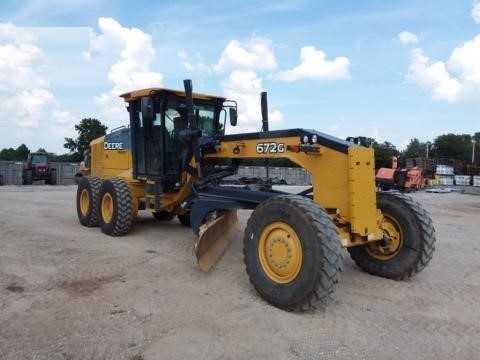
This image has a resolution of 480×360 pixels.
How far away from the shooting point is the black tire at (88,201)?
9859 mm

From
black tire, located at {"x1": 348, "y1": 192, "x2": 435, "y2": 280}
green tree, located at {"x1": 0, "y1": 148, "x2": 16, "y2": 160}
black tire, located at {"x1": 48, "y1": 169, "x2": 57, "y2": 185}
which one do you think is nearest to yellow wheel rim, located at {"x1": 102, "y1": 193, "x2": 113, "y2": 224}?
black tire, located at {"x1": 348, "y1": 192, "x2": 435, "y2": 280}

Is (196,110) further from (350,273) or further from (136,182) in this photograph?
(350,273)

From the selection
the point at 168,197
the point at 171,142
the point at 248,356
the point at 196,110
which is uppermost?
the point at 196,110

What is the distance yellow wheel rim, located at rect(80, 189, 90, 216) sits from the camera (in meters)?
10.2

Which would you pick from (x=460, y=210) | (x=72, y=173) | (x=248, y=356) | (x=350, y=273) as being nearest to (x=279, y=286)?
(x=248, y=356)

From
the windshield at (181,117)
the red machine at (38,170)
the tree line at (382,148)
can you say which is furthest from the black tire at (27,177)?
the windshield at (181,117)

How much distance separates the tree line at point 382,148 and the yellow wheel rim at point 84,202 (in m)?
4.07

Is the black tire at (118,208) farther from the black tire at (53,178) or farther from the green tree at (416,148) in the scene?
the green tree at (416,148)

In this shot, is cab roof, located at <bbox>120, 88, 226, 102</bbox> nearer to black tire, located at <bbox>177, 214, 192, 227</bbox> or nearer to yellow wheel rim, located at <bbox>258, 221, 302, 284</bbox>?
black tire, located at <bbox>177, 214, 192, 227</bbox>

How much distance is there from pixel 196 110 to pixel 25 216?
17.6 feet

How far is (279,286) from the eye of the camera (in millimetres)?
5152

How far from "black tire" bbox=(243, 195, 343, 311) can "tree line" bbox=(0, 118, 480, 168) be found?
1.59 metres

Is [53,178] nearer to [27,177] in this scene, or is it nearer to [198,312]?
[27,177]

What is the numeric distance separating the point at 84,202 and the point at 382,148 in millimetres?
55583
